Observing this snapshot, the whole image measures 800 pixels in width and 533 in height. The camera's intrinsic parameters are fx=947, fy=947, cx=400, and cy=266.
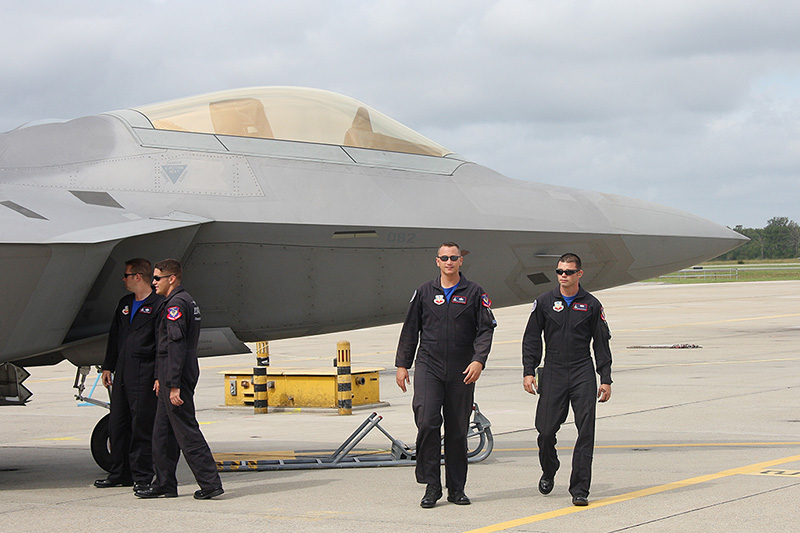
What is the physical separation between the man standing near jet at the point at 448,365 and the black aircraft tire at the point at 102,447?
353 cm

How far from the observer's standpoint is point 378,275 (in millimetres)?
8664

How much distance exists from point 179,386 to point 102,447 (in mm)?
2328

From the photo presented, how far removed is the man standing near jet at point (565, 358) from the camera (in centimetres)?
715

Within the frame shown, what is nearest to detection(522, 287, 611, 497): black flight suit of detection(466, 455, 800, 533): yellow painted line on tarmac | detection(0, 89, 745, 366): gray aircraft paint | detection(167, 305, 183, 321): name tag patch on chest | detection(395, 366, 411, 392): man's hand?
detection(466, 455, 800, 533): yellow painted line on tarmac

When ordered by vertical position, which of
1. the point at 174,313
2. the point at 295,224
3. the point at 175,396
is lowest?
the point at 175,396

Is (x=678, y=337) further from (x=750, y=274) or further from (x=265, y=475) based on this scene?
(x=750, y=274)

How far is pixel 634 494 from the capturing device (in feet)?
23.6

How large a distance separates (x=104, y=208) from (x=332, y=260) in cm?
200

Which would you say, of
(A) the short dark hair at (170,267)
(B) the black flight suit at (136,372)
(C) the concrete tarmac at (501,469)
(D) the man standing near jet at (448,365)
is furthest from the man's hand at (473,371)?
(B) the black flight suit at (136,372)

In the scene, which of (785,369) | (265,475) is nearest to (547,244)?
(265,475)

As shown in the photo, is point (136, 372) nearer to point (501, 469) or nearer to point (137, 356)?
point (137, 356)

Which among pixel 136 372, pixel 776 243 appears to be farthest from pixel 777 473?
pixel 776 243

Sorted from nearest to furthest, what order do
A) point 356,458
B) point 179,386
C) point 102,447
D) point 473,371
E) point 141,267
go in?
point 473,371, point 179,386, point 141,267, point 102,447, point 356,458

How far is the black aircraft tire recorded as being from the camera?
29.8 feet
